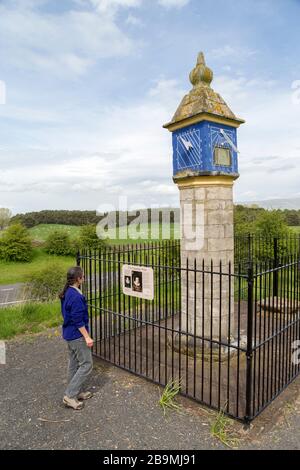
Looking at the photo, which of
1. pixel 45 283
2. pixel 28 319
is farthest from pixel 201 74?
pixel 45 283

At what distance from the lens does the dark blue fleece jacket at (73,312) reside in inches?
150

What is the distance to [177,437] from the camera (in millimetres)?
3385

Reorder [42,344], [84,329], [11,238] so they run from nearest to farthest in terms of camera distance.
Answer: [84,329] < [42,344] < [11,238]

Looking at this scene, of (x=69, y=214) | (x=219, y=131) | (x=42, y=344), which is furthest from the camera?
(x=69, y=214)

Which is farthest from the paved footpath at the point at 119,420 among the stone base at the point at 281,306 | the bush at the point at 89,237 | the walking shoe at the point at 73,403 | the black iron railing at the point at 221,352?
the bush at the point at 89,237

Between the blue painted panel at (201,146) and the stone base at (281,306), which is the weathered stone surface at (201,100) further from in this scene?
the stone base at (281,306)

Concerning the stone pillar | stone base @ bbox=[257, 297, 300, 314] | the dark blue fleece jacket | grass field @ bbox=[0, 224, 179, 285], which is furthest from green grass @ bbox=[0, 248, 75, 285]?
the dark blue fleece jacket

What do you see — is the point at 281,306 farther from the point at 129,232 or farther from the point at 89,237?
the point at 89,237

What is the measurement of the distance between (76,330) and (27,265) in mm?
24860

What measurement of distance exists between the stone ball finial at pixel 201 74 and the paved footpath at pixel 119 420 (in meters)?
5.24
